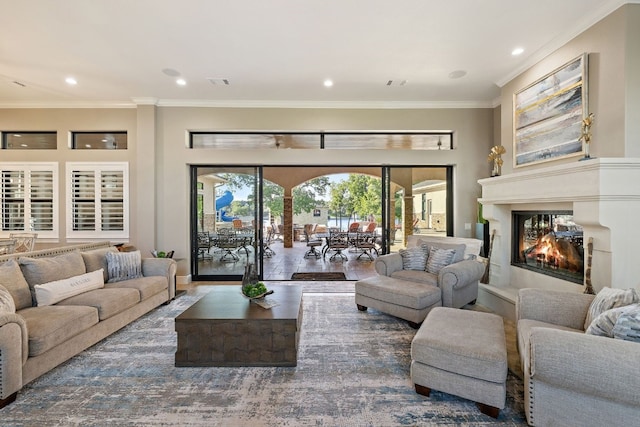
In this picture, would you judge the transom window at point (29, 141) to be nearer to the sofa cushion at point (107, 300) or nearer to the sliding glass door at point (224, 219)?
the sliding glass door at point (224, 219)

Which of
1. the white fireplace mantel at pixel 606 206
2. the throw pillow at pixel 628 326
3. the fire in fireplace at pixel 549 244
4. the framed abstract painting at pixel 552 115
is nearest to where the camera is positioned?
the throw pillow at pixel 628 326

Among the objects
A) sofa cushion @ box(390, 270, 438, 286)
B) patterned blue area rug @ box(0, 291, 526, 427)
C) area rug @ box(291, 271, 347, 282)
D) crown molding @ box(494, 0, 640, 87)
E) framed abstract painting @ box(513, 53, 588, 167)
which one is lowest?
patterned blue area rug @ box(0, 291, 526, 427)

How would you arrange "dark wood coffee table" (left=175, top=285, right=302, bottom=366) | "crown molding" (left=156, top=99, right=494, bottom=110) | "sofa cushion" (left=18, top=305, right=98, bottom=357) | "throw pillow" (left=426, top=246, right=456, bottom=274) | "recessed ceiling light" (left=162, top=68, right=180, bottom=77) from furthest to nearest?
"crown molding" (left=156, top=99, right=494, bottom=110) → "recessed ceiling light" (left=162, top=68, right=180, bottom=77) → "throw pillow" (left=426, top=246, right=456, bottom=274) → "dark wood coffee table" (left=175, top=285, right=302, bottom=366) → "sofa cushion" (left=18, top=305, right=98, bottom=357)

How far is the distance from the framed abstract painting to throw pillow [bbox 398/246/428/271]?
178 centimetres

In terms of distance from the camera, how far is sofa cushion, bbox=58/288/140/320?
301 cm

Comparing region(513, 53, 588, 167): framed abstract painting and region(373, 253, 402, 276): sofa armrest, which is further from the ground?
region(513, 53, 588, 167): framed abstract painting

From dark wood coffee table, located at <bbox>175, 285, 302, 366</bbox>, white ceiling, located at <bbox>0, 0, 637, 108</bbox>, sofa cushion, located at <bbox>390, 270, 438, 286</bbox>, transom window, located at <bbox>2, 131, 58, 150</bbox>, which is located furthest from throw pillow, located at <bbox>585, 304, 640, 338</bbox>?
transom window, located at <bbox>2, 131, 58, 150</bbox>

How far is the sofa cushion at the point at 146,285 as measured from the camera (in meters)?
3.66

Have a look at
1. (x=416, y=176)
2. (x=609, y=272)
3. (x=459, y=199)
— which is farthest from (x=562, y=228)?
(x=416, y=176)

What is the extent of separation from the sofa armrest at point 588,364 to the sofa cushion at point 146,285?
3.95 meters

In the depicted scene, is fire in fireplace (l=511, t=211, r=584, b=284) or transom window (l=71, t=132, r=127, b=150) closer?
fire in fireplace (l=511, t=211, r=584, b=284)

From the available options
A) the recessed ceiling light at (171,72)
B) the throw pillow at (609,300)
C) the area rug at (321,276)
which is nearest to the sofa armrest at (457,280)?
the throw pillow at (609,300)

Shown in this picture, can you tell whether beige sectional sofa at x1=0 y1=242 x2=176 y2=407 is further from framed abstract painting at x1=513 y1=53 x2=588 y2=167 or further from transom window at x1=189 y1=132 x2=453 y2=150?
framed abstract painting at x1=513 y1=53 x2=588 y2=167

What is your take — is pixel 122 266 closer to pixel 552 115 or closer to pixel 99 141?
pixel 99 141
